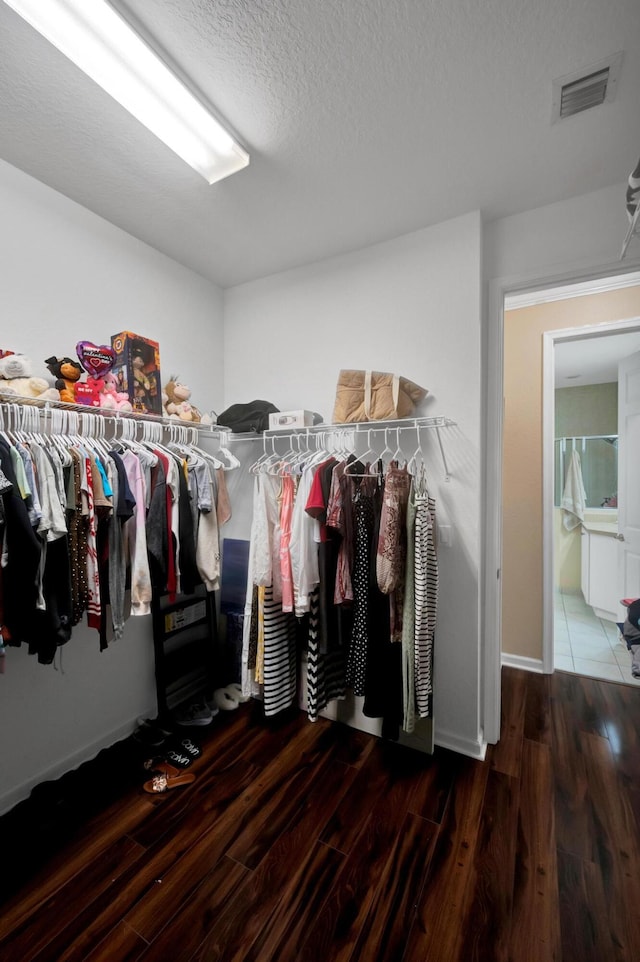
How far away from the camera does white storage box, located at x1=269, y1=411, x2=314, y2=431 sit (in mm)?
2170

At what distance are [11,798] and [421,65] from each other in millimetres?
3168

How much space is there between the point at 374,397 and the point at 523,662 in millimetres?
2378

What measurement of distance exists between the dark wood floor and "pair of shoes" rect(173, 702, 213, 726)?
117 mm

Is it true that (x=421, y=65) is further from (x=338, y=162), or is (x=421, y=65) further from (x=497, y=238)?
(x=497, y=238)

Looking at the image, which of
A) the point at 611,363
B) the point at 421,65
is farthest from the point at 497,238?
the point at 611,363

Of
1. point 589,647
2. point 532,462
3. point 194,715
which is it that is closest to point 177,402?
point 194,715

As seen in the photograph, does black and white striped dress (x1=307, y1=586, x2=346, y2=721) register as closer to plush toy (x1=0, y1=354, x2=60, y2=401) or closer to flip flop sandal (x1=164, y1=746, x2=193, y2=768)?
flip flop sandal (x1=164, y1=746, x2=193, y2=768)

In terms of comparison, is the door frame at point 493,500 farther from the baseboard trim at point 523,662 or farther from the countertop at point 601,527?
the countertop at point 601,527

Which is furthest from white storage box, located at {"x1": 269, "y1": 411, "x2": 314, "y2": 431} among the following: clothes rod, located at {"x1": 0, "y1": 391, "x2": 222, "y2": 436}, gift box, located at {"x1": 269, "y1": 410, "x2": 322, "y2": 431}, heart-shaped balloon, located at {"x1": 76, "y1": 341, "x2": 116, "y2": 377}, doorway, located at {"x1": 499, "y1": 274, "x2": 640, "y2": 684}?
doorway, located at {"x1": 499, "y1": 274, "x2": 640, "y2": 684}

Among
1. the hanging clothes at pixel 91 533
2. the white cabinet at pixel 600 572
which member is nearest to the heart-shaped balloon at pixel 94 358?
the hanging clothes at pixel 91 533

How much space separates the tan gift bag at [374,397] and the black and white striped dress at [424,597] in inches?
18.2

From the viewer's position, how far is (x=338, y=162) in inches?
65.6

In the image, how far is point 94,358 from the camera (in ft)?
5.74

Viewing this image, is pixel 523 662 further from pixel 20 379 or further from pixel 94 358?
pixel 20 379
